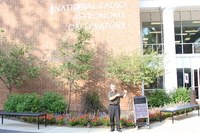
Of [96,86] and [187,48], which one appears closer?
[96,86]

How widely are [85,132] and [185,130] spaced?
376 cm

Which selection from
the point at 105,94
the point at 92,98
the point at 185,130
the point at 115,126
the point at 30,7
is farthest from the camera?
the point at 30,7

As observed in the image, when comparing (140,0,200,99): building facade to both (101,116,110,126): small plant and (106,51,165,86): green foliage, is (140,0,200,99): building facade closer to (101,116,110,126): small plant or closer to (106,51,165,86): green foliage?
(106,51,165,86): green foliage

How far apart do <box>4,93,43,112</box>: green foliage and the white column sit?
828 cm

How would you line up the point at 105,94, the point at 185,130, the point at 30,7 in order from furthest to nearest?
the point at 30,7, the point at 105,94, the point at 185,130

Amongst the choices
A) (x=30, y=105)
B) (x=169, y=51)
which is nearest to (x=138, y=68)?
Answer: (x=169, y=51)

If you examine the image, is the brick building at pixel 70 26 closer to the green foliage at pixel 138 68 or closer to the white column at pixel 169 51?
the green foliage at pixel 138 68

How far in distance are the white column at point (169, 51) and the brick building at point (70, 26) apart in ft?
8.01

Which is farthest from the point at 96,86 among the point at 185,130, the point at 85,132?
the point at 185,130

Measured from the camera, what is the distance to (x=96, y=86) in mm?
12781

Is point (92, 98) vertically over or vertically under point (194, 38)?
under

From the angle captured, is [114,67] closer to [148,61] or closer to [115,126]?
[148,61]

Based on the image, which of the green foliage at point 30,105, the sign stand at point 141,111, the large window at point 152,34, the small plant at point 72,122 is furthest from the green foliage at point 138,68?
the large window at point 152,34

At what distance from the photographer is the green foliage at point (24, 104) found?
381 inches
